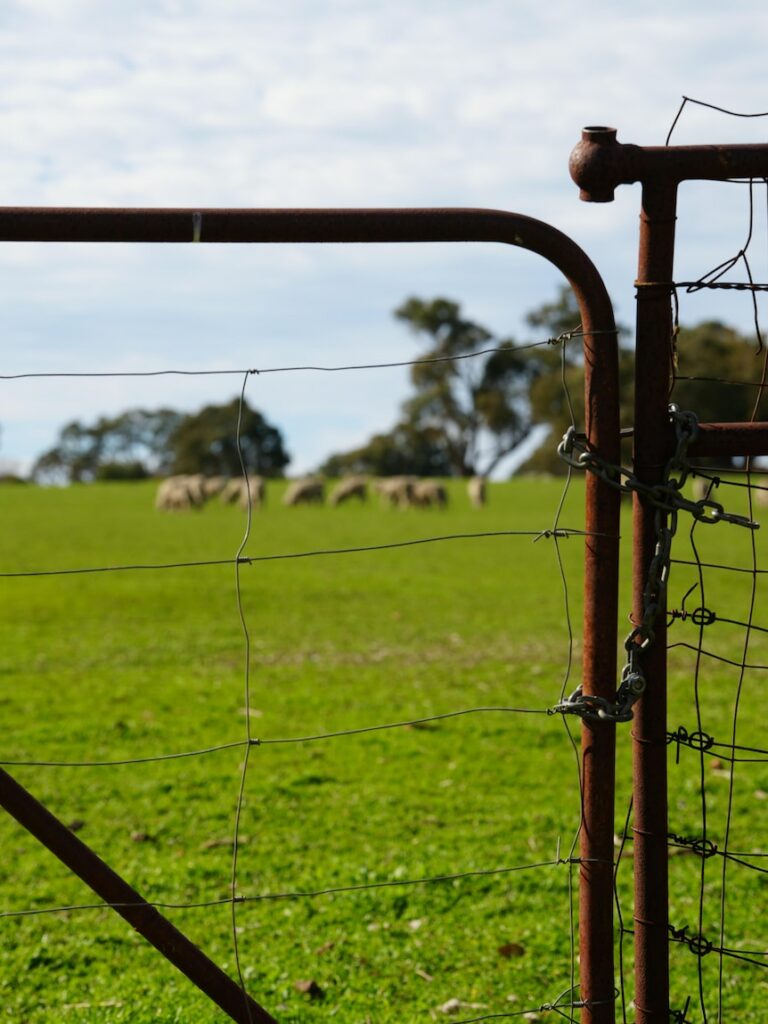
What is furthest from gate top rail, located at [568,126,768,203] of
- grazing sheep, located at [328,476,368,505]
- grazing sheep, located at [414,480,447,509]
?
grazing sheep, located at [328,476,368,505]

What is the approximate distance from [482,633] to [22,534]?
54.7 ft

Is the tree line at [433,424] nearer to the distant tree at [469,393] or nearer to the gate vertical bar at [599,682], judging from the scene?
the distant tree at [469,393]

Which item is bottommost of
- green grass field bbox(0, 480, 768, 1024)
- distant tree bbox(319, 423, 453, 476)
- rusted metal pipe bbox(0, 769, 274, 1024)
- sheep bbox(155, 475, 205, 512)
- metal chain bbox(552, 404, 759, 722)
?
green grass field bbox(0, 480, 768, 1024)

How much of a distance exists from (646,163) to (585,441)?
0.59 meters

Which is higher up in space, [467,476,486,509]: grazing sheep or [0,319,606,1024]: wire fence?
[467,476,486,509]: grazing sheep

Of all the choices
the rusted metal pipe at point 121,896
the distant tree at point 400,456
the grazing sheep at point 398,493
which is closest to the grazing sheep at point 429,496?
the grazing sheep at point 398,493

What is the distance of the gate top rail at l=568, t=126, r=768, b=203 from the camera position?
2396 mm

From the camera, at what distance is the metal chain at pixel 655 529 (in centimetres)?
245

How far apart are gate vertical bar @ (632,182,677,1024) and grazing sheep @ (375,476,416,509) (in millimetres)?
35808

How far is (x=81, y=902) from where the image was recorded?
480cm

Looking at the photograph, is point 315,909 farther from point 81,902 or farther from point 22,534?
point 22,534

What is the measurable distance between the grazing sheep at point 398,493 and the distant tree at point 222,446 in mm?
32745

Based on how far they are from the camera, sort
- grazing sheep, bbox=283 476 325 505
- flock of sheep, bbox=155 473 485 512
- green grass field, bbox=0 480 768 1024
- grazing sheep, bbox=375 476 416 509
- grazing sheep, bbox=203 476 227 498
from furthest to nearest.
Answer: grazing sheep, bbox=203 476 227 498, grazing sheep, bbox=283 476 325 505, grazing sheep, bbox=375 476 416 509, flock of sheep, bbox=155 473 485 512, green grass field, bbox=0 480 768 1024

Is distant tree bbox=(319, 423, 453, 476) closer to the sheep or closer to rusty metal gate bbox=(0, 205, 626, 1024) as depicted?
the sheep
